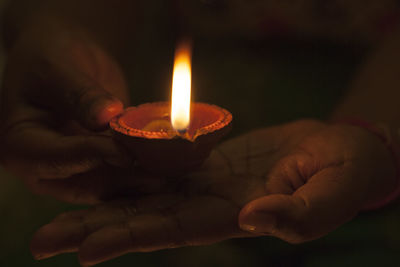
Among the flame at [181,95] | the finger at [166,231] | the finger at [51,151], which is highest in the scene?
the flame at [181,95]

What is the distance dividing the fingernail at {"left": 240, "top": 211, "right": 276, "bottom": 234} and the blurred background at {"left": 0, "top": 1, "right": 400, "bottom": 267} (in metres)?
0.63

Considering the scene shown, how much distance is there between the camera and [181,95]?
963 millimetres

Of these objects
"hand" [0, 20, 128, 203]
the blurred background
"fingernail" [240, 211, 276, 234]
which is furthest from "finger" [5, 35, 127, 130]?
the blurred background

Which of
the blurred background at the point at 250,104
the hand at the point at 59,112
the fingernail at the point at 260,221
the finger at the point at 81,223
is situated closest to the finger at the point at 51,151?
the hand at the point at 59,112

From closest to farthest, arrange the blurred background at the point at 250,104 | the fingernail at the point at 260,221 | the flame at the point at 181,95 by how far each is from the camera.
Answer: the fingernail at the point at 260,221, the flame at the point at 181,95, the blurred background at the point at 250,104

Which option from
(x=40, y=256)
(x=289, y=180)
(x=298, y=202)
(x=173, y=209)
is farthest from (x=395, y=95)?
(x=40, y=256)

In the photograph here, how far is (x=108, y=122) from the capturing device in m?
1.00

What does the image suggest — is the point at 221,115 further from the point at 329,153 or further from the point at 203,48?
the point at 203,48

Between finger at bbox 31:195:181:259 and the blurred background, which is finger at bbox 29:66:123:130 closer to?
finger at bbox 31:195:181:259

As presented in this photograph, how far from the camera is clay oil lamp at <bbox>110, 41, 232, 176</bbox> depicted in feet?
2.88

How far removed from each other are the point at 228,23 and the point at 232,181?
4.86 ft

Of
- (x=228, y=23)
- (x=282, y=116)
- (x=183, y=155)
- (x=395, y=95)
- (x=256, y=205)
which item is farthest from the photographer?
(x=228, y=23)

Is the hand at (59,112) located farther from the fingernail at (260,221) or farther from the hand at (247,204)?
the fingernail at (260,221)

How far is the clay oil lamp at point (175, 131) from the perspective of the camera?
2.88ft
